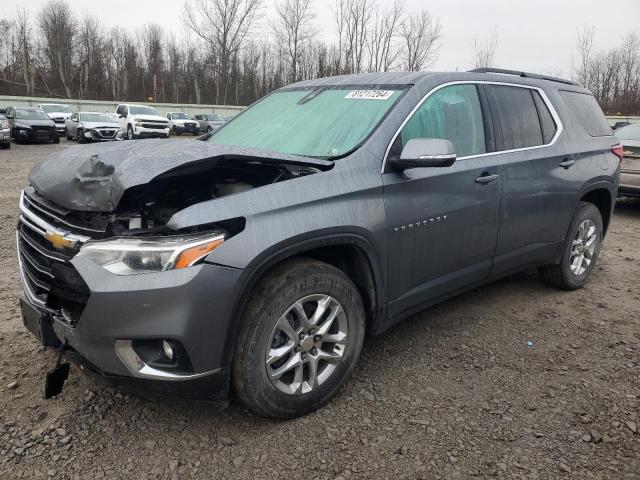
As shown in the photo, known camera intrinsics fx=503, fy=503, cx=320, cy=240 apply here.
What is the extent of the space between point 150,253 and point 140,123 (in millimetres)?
27167

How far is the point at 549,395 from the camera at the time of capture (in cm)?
285

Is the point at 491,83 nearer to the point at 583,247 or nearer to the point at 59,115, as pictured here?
the point at 583,247

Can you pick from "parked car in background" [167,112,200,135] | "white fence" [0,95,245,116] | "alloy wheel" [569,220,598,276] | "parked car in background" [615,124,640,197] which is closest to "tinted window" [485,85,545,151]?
"alloy wheel" [569,220,598,276]

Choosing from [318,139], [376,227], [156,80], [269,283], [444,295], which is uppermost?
[156,80]

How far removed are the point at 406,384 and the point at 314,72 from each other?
62.7 m

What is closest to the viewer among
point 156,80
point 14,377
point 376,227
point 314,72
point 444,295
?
point 376,227

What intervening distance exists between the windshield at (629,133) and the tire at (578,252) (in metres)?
5.09

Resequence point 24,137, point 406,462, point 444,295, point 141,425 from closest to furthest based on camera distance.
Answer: point 406,462, point 141,425, point 444,295, point 24,137

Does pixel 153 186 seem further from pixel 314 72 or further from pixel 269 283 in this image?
pixel 314 72

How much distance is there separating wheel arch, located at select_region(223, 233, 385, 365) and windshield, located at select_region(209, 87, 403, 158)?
1.72 ft

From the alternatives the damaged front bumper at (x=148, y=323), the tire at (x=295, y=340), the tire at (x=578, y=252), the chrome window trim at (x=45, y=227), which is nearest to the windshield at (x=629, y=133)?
the tire at (x=578, y=252)

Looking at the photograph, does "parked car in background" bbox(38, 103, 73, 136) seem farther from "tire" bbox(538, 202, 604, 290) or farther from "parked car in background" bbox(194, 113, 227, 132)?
"tire" bbox(538, 202, 604, 290)

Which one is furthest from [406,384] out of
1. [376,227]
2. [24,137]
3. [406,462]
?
[24,137]

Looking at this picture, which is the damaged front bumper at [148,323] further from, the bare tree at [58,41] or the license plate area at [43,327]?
the bare tree at [58,41]
